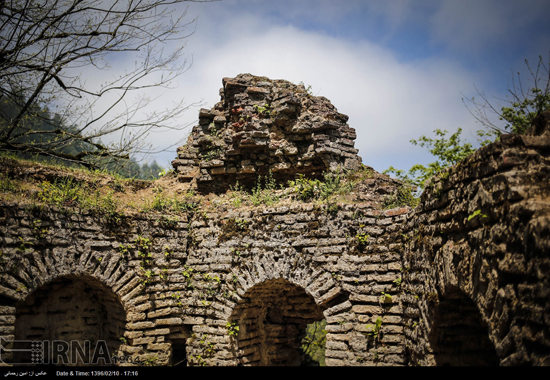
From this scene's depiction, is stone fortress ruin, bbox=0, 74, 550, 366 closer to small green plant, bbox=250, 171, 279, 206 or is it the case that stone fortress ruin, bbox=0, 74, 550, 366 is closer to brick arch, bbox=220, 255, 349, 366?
brick arch, bbox=220, 255, 349, 366

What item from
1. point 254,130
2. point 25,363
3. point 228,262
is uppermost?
point 254,130

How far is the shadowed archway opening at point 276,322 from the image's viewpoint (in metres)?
6.45

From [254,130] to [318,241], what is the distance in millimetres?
3015

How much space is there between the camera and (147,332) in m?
6.09

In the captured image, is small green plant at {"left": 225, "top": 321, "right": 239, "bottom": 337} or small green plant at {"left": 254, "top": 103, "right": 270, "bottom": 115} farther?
small green plant at {"left": 254, "top": 103, "right": 270, "bottom": 115}

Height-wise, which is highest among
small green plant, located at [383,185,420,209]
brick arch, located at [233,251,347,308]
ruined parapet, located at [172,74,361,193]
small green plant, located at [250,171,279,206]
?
ruined parapet, located at [172,74,361,193]

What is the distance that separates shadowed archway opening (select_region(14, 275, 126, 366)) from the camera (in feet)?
18.9

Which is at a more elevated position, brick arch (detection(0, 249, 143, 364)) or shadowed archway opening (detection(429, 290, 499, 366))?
brick arch (detection(0, 249, 143, 364))

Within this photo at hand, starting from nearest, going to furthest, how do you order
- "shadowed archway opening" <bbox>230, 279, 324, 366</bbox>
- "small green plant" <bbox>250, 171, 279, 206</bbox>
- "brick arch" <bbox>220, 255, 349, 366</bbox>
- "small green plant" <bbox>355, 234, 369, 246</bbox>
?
"small green plant" <bbox>355, 234, 369, 246</bbox> < "brick arch" <bbox>220, 255, 349, 366</bbox> < "shadowed archway opening" <bbox>230, 279, 324, 366</bbox> < "small green plant" <bbox>250, 171, 279, 206</bbox>

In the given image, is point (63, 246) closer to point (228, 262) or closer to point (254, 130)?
point (228, 262)

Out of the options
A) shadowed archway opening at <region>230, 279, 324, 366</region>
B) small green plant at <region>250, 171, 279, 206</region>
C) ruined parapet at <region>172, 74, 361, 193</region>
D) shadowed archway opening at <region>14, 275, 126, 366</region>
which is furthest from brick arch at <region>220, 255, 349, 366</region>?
ruined parapet at <region>172, 74, 361, 193</region>

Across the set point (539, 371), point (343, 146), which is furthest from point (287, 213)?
point (539, 371)

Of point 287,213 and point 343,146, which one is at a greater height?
point 343,146

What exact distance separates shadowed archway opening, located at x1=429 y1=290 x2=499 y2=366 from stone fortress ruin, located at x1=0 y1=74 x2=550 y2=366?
0.01 m
